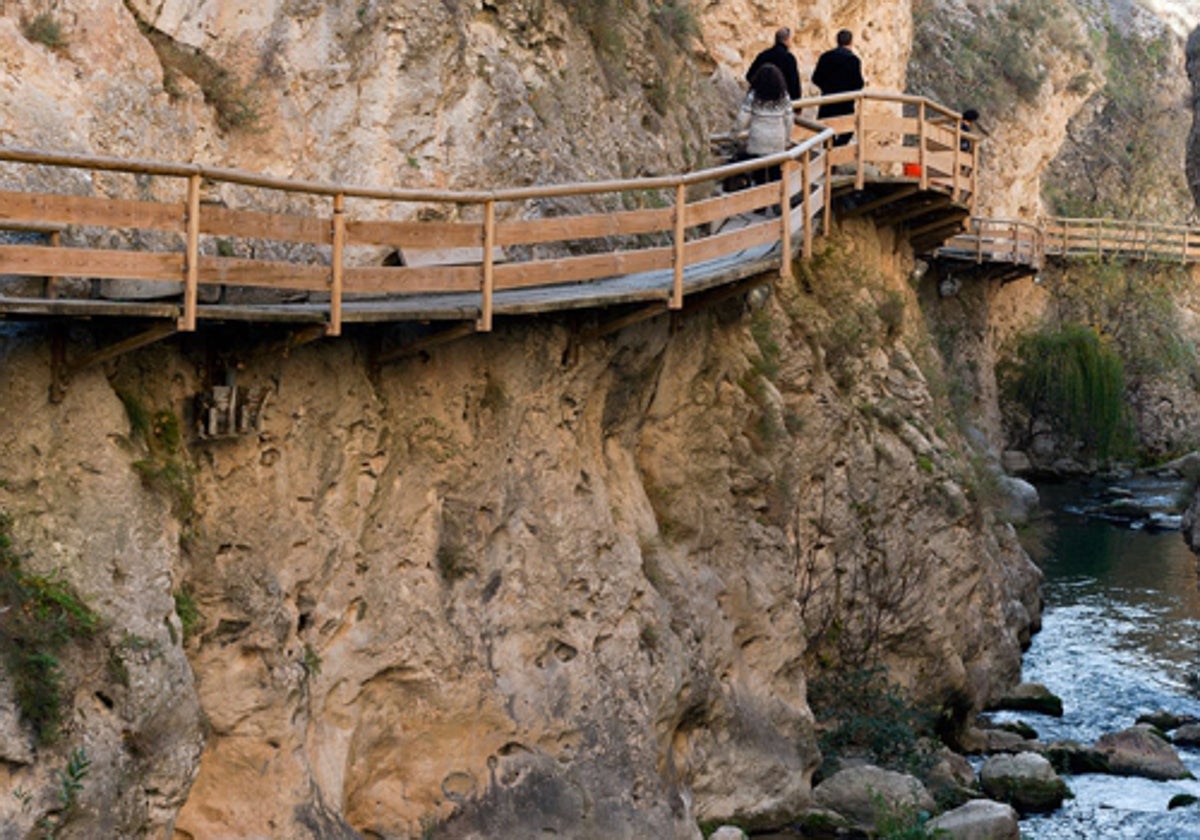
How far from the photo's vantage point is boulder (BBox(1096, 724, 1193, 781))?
22.4 m

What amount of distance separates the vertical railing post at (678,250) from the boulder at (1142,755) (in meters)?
10.8

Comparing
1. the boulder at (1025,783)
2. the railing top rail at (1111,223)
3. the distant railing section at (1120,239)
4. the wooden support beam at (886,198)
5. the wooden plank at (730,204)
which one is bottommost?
the boulder at (1025,783)

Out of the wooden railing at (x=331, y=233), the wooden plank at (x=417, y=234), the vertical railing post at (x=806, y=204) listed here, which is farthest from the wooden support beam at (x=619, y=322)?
the vertical railing post at (x=806, y=204)

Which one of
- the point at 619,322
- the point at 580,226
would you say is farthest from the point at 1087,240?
the point at 580,226

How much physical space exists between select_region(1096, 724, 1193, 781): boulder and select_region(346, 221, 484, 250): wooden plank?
13.1m

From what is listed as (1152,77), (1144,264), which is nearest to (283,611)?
(1144,264)

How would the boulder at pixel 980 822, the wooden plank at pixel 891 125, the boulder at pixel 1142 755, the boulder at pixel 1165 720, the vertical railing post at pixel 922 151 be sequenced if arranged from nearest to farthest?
the boulder at pixel 980 822 < the wooden plank at pixel 891 125 < the boulder at pixel 1142 755 < the vertical railing post at pixel 922 151 < the boulder at pixel 1165 720

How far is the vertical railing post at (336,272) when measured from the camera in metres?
12.8

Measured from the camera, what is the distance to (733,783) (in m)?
17.9

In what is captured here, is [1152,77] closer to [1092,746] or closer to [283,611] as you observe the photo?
[1092,746]

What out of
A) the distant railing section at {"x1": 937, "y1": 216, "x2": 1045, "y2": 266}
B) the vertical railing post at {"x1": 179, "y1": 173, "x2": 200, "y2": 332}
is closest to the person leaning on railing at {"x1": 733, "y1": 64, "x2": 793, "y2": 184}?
the vertical railing post at {"x1": 179, "y1": 173, "x2": 200, "y2": 332}

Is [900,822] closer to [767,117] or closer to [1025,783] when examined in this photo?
[1025,783]

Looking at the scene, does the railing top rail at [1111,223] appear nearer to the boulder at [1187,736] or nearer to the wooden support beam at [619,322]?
the boulder at [1187,736]

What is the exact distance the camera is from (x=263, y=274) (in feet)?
41.7
